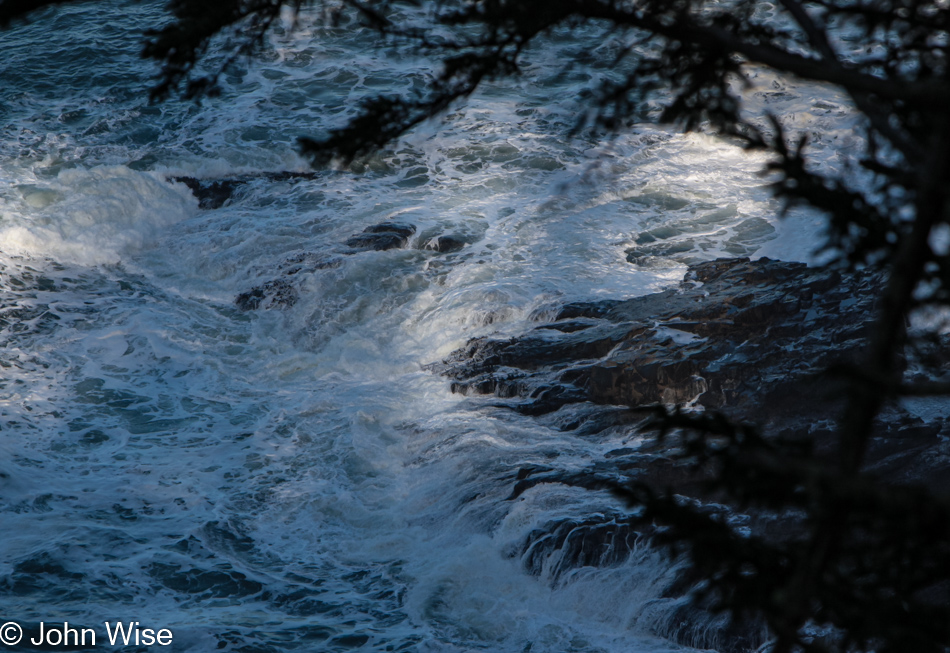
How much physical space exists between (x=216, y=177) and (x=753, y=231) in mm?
8933

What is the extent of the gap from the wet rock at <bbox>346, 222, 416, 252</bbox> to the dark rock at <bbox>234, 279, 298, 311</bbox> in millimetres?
1261

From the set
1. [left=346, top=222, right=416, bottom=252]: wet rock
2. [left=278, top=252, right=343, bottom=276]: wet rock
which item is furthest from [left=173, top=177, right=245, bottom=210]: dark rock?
[left=346, top=222, right=416, bottom=252]: wet rock

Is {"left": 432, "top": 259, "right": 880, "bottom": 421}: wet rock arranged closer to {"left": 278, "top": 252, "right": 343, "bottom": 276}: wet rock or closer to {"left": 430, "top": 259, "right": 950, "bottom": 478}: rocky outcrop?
{"left": 430, "top": 259, "right": 950, "bottom": 478}: rocky outcrop

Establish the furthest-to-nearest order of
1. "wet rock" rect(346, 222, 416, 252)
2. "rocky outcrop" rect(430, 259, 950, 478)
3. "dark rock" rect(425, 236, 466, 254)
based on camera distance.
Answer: "wet rock" rect(346, 222, 416, 252)
"dark rock" rect(425, 236, 466, 254)
"rocky outcrop" rect(430, 259, 950, 478)

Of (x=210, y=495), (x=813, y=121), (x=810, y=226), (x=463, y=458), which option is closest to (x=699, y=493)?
Result: (x=463, y=458)

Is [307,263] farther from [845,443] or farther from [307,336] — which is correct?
[845,443]

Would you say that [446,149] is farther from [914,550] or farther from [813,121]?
[914,550]

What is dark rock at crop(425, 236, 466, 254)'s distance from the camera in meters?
12.8

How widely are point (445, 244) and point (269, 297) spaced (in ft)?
8.54

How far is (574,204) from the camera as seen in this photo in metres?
13.9

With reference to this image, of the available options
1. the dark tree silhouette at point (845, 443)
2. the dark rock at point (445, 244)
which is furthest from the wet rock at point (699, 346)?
the dark tree silhouette at point (845, 443)

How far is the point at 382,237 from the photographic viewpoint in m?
13.1

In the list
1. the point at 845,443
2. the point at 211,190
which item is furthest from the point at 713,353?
the point at 211,190

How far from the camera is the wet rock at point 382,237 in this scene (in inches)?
509
